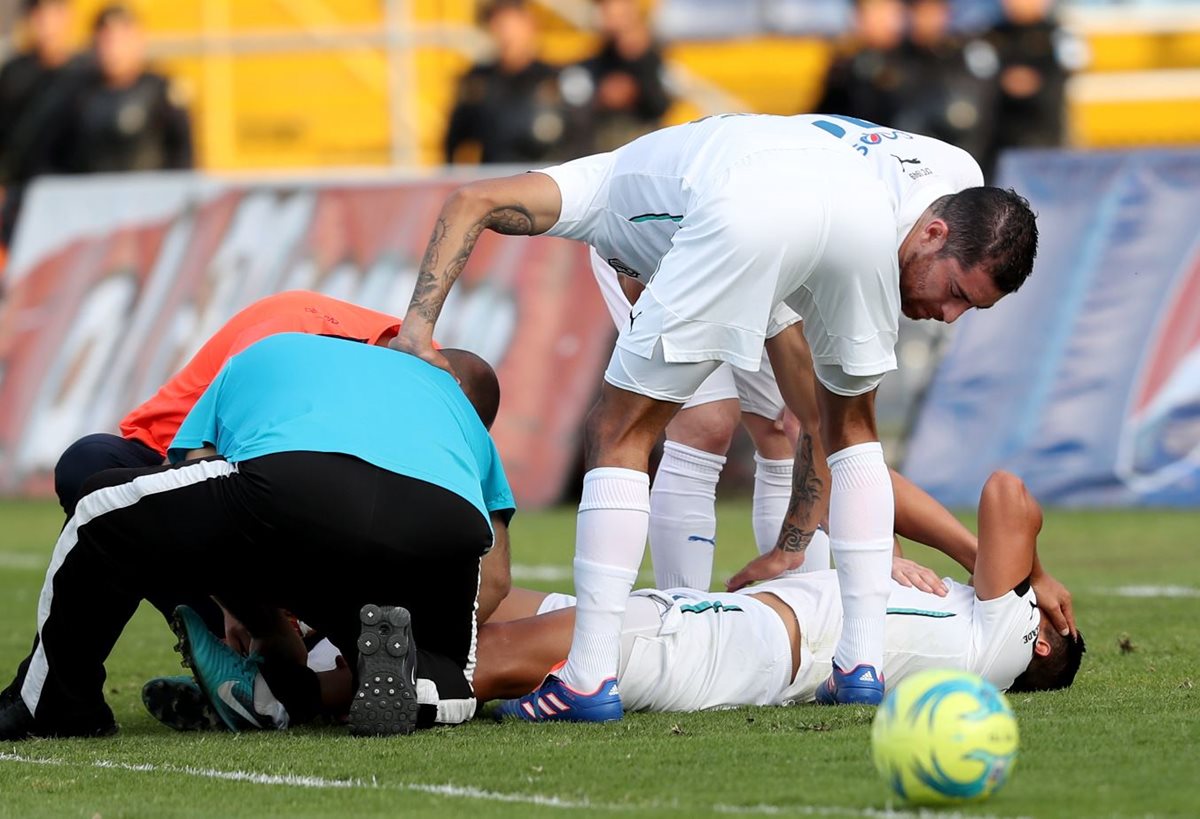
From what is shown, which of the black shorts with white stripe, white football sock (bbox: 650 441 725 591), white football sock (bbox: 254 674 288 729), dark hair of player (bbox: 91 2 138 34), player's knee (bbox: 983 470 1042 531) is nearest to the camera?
the black shorts with white stripe

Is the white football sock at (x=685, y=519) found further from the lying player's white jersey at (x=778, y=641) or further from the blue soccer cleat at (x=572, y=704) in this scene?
the blue soccer cleat at (x=572, y=704)

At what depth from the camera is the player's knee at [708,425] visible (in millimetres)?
6883

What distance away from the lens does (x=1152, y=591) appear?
8102 millimetres

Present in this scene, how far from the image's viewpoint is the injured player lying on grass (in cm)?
555

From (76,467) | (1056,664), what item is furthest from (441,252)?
(1056,664)

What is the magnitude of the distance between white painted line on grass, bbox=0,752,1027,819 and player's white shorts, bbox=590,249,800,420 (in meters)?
2.59

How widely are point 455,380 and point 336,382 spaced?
0.40 meters

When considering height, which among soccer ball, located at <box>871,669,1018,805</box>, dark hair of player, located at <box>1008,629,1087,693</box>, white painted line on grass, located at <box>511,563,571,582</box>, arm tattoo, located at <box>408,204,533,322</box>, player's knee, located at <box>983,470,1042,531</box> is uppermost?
arm tattoo, located at <box>408,204,533,322</box>

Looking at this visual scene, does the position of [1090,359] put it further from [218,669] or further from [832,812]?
[832,812]

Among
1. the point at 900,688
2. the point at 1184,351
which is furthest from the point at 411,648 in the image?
the point at 1184,351

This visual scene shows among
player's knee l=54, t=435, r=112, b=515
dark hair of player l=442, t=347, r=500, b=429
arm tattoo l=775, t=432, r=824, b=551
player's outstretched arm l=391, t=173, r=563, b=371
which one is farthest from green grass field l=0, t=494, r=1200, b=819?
player's outstretched arm l=391, t=173, r=563, b=371

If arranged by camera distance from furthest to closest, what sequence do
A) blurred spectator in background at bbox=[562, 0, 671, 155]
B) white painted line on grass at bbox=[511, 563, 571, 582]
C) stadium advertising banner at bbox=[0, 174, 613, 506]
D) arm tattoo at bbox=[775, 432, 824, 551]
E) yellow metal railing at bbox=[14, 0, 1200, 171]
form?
yellow metal railing at bbox=[14, 0, 1200, 171] → blurred spectator in background at bbox=[562, 0, 671, 155] → stadium advertising banner at bbox=[0, 174, 613, 506] → white painted line on grass at bbox=[511, 563, 571, 582] → arm tattoo at bbox=[775, 432, 824, 551]

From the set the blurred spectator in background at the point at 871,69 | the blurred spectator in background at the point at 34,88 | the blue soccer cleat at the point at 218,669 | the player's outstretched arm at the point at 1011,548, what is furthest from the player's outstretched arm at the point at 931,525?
the blurred spectator in background at the point at 34,88

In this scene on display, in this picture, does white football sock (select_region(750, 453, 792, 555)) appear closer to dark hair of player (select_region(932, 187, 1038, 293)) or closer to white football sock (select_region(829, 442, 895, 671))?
white football sock (select_region(829, 442, 895, 671))
